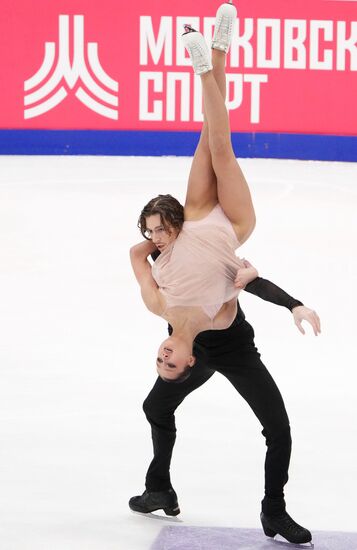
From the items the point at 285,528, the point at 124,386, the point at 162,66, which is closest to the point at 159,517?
the point at 285,528

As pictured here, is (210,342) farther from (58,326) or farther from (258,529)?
(58,326)

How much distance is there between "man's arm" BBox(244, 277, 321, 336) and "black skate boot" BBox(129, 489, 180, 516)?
3.12ft

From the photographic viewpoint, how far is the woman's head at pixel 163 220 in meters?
3.96

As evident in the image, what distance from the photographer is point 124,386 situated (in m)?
6.05

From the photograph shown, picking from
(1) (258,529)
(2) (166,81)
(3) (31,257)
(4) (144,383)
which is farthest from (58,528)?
(2) (166,81)

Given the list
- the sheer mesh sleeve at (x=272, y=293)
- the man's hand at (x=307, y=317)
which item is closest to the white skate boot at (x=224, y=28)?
the sheer mesh sleeve at (x=272, y=293)

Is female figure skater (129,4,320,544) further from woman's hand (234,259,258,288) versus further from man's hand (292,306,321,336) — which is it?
man's hand (292,306,321,336)

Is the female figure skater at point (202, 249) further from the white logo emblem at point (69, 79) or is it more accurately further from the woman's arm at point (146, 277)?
the white logo emblem at point (69, 79)

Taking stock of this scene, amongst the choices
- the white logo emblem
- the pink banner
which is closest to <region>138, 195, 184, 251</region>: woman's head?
the pink banner

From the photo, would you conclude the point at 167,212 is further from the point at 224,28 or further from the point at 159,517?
the point at 159,517

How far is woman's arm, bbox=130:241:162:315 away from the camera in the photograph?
404cm

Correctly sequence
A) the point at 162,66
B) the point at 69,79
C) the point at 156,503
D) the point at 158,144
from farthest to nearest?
the point at 158,144 < the point at 69,79 < the point at 162,66 < the point at 156,503

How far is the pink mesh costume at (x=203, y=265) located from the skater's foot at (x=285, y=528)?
2.44ft

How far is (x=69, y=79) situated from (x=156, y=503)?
34.6 feet
